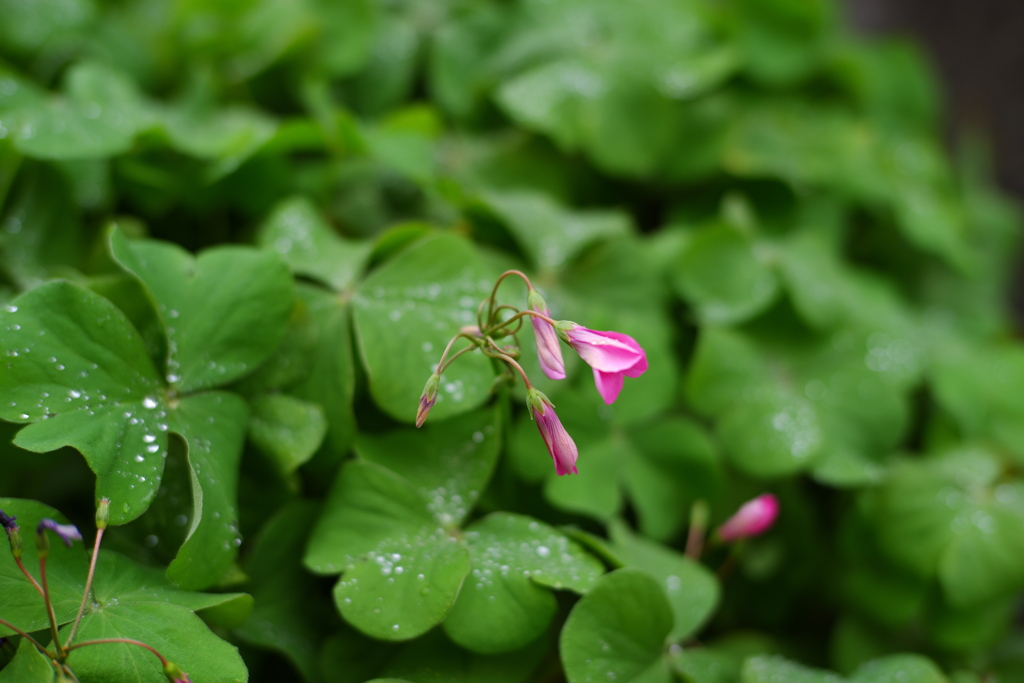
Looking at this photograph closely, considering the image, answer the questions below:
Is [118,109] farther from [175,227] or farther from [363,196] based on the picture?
[363,196]

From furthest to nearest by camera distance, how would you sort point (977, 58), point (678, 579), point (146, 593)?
1. point (977, 58)
2. point (678, 579)
3. point (146, 593)

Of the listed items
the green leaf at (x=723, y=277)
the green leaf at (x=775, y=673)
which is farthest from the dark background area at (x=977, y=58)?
the green leaf at (x=775, y=673)

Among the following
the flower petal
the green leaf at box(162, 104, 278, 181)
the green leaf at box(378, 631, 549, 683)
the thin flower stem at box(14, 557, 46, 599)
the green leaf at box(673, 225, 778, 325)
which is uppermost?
the green leaf at box(162, 104, 278, 181)

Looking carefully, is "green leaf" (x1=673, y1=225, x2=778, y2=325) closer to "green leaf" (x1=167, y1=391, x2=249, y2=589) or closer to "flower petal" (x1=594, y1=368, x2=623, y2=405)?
"flower petal" (x1=594, y1=368, x2=623, y2=405)

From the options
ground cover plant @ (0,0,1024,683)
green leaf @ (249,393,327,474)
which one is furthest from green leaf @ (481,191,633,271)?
green leaf @ (249,393,327,474)

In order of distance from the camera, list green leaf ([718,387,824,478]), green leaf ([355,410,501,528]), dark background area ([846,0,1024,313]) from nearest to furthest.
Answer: green leaf ([355,410,501,528]), green leaf ([718,387,824,478]), dark background area ([846,0,1024,313])

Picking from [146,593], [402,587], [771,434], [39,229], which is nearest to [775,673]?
[771,434]

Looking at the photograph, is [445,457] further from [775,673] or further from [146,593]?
[775,673]
